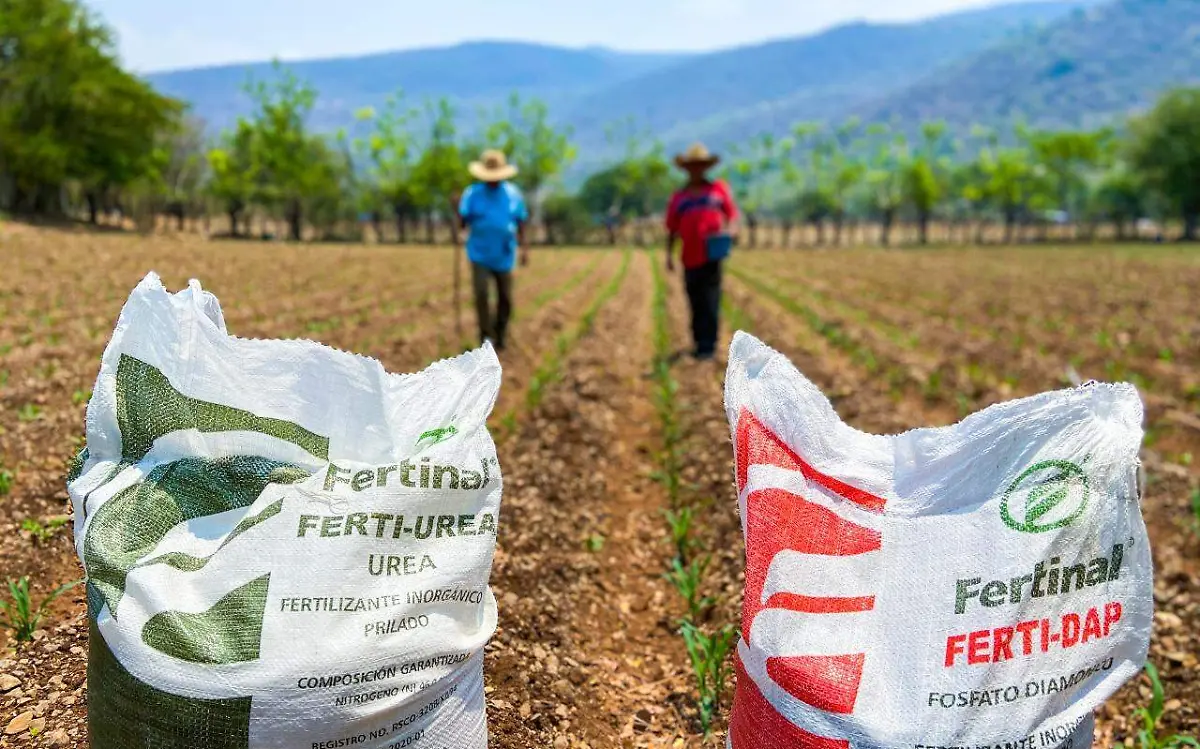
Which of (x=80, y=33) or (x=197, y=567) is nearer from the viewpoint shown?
(x=197, y=567)

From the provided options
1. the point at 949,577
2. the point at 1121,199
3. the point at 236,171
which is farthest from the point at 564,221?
the point at 949,577

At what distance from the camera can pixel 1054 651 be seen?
69.3 inches

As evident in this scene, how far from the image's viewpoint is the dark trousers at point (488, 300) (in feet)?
26.7

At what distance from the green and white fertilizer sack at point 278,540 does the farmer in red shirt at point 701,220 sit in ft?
20.6

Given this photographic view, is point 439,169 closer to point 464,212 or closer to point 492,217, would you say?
point 464,212

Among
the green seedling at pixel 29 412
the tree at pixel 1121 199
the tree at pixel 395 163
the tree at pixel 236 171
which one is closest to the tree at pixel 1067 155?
the tree at pixel 1121 199

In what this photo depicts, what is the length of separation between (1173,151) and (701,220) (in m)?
63.0

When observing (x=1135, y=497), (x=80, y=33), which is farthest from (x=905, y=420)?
(x=80, y=33)

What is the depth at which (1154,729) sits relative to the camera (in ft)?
9.39

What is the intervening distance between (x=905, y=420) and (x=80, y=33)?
42.5 metres

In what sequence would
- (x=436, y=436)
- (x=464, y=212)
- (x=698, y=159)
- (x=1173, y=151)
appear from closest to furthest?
(x=436, y=436)
(x=464, y=212)
(x=698, y=159)
(x=1173, y=151)

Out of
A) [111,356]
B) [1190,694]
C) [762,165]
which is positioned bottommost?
[1190,694]

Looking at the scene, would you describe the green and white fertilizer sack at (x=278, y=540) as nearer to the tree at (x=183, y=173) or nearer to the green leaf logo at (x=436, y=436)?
the green leaf logo at (x=436, y=436)

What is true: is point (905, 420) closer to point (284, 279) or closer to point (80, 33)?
point (284, 279)
